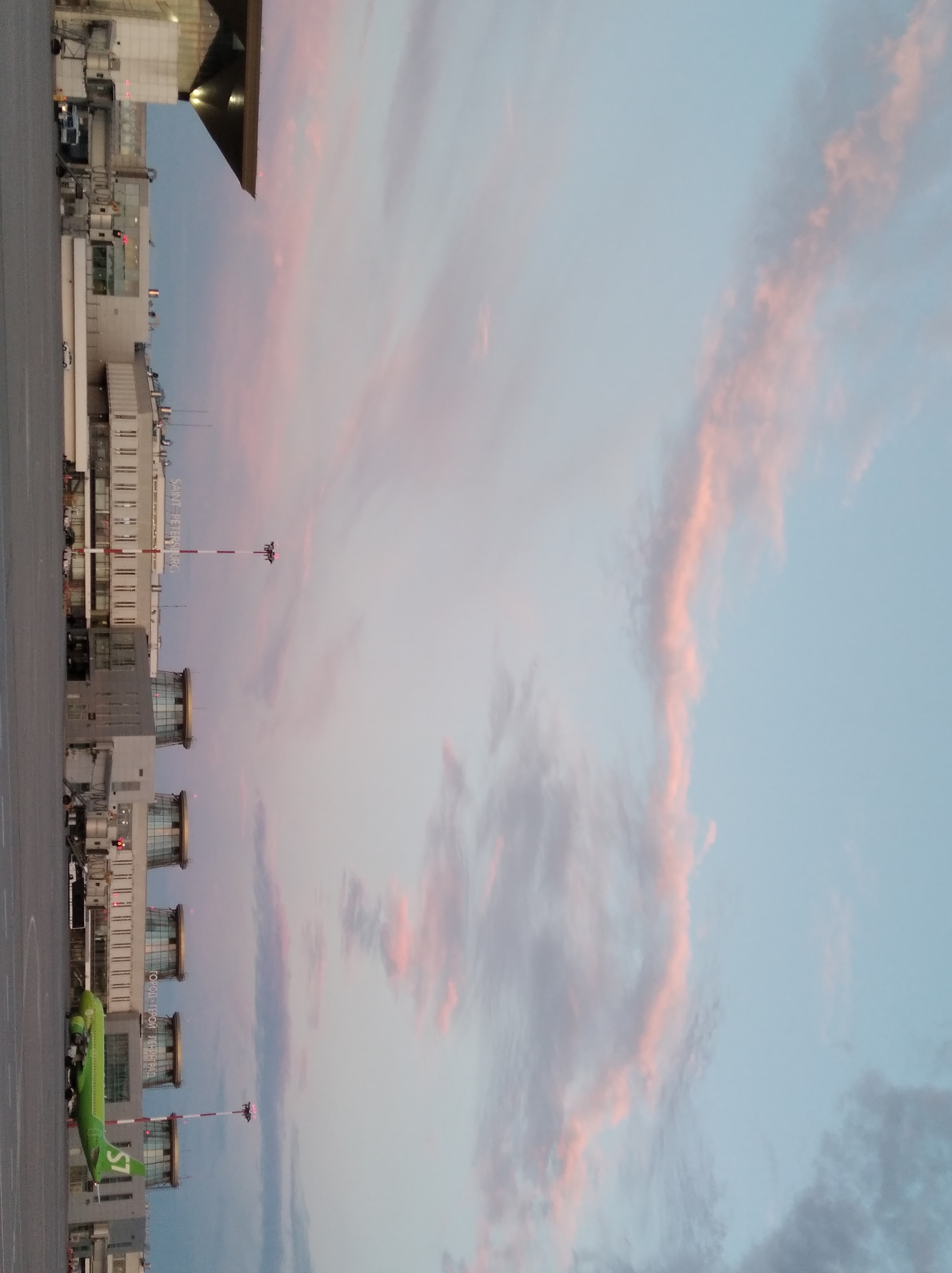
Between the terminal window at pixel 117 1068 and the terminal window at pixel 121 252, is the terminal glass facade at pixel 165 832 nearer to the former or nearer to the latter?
the terminal window at pixel 117 1068

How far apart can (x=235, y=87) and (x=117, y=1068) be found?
81.6m

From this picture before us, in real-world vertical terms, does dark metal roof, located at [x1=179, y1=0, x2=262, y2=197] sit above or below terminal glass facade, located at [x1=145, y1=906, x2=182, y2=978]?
above

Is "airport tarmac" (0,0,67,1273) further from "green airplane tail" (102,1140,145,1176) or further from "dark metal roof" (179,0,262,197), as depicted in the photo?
"dark metal roof" (179,0,262,197)

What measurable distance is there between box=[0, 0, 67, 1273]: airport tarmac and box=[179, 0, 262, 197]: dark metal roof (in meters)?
24.1

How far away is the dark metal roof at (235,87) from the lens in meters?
78.3

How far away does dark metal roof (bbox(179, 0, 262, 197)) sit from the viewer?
78.3 metres

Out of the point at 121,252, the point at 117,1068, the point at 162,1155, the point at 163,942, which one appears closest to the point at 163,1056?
the point at 162,1155

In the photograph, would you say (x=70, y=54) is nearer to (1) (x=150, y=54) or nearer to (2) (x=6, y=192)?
(1) (x=150, y=54)

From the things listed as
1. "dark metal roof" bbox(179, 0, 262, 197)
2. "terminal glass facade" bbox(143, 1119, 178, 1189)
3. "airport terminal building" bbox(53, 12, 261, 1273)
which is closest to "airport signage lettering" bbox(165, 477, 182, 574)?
"airport terminal building" bbox(53, 12, 261, 1273)

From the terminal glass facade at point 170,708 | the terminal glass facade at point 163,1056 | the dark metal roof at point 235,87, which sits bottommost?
the terminal glass facade at point 163,1056

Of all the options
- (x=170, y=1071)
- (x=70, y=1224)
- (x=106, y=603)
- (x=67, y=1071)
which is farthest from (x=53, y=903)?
(x=170, y=1071)

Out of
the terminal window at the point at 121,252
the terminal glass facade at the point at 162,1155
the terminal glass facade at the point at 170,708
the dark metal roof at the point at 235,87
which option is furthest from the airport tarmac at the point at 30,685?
the terminal glass facade at the point at 162,1155

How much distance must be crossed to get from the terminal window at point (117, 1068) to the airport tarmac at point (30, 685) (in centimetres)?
4413

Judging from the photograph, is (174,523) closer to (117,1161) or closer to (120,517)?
(120,517)
